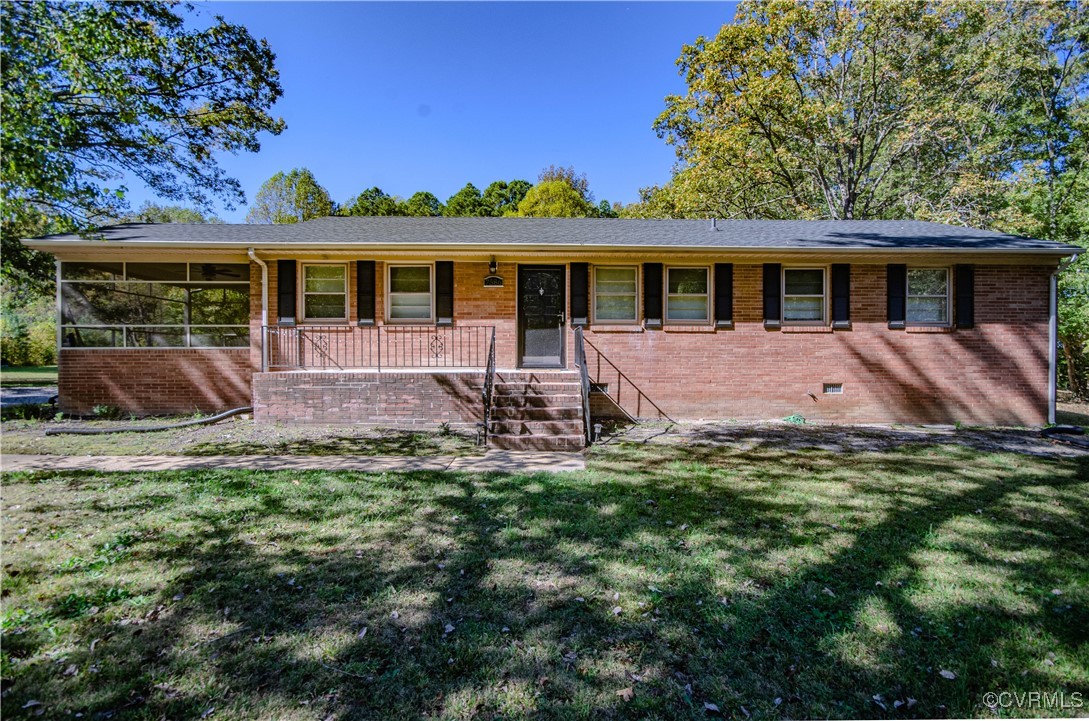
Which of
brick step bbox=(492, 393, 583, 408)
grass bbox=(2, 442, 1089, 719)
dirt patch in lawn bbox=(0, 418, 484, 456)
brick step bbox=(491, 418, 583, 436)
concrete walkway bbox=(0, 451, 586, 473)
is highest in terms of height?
brick step bbox=(492, 393, 583, 408)

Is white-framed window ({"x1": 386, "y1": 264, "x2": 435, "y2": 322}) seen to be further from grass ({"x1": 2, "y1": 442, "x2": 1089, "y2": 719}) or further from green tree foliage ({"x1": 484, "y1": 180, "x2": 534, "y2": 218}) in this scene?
green tree foliage ({"x1": 484, "y1": 180, "x2": 534, "y2": 218})

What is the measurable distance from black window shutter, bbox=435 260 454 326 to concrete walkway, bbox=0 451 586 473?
11.5 feet

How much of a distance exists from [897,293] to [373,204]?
86.7 feet

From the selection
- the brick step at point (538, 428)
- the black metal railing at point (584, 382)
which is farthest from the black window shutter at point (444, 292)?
the brick step at point (538, 428)

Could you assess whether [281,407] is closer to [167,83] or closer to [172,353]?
[172,353]

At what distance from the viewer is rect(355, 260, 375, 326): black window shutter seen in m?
8.99

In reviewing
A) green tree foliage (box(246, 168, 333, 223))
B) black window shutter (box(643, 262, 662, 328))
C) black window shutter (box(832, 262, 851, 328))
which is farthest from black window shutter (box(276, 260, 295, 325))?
green tree foliage (box(246, 168, 333, 223))

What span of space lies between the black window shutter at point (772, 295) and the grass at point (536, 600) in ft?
15.3

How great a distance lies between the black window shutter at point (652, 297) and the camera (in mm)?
8938

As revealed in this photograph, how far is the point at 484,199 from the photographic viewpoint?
97.3ft

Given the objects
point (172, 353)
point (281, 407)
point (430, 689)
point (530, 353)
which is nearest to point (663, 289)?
point (530, 353)

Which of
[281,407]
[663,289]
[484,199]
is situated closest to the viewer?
[281,407]

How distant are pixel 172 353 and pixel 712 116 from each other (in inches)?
651

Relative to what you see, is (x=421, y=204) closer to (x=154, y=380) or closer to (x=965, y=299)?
(x=154, y=380)
